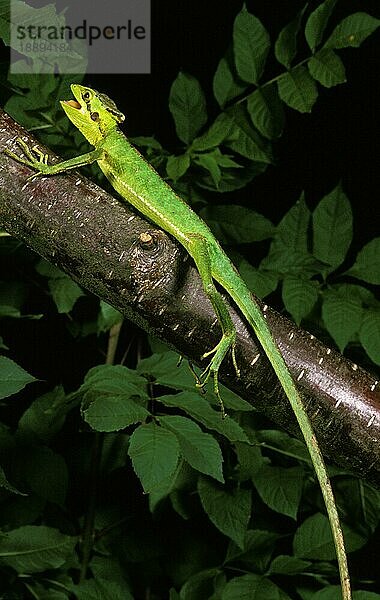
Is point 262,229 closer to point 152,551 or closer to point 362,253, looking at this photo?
point 362,253

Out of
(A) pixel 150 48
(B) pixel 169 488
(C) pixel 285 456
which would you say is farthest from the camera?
(A) pixel 150 48

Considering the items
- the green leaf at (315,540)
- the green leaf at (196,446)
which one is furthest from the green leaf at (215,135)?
the green leaf at (315,540)

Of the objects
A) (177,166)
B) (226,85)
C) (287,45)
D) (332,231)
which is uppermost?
(287,45)

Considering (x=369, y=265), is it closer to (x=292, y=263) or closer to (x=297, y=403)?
(x=292, y=263)

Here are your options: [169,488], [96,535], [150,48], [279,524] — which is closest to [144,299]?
[169,488]

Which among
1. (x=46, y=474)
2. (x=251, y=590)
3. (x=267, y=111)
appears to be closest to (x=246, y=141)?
(x=267, y=111)

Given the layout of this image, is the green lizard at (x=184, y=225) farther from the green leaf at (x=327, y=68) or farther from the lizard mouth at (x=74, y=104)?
the green leaf at (x=327, y=68)
